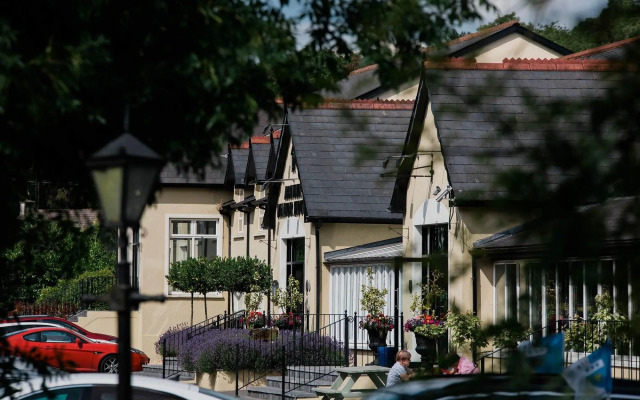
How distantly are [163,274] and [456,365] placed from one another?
3317 centimetres

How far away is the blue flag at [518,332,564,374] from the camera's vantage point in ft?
8.51

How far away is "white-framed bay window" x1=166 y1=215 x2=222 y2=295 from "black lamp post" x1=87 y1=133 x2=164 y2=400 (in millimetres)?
29721

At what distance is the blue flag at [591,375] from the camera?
270cm

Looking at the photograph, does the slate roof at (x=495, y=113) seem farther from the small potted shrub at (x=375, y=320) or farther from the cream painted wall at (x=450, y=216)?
the small potted shrub at (x=375, y=320)

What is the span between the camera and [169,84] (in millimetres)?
5988

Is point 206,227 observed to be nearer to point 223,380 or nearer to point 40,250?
point 223,380

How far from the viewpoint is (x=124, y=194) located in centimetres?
607

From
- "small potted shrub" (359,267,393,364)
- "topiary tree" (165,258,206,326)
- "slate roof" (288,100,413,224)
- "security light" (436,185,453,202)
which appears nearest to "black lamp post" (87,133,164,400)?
"security light" (436,185,453,202)

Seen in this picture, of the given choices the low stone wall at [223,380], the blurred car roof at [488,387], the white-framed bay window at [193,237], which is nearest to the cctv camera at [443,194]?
the low stone wall at [223,380]

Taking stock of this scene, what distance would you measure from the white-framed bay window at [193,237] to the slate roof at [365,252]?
10.1 metres

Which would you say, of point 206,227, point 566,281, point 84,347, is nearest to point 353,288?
point 84,347

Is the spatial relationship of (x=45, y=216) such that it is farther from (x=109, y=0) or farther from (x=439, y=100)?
(x=439, y=100)

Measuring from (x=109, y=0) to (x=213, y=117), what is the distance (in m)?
0.85

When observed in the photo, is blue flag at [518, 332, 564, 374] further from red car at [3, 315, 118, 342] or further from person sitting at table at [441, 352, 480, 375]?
red car at [3, 315, 118, 342]
